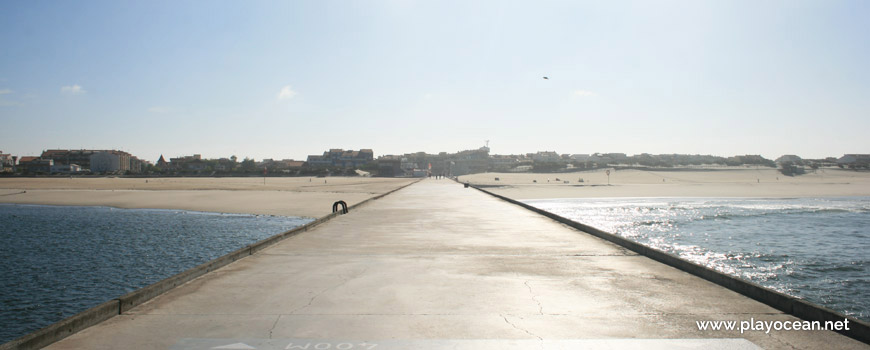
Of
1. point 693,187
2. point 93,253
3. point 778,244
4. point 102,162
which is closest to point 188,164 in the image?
point 102,162

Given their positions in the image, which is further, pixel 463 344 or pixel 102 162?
pixel 102 162

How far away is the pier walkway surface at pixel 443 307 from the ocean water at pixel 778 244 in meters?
3.70

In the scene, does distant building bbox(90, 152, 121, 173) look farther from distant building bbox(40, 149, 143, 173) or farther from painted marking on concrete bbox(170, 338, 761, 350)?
painted marking on concrete bbox(170, 338, 761, 350)

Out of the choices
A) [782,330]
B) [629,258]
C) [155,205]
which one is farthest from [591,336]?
[155,205]

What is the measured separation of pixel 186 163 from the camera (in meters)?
187

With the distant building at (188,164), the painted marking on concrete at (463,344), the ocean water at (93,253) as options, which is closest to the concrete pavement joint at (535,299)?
the painted marking on concrete at (463,344)

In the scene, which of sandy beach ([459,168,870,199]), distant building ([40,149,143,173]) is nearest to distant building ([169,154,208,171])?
distant building ([40,149,143,173])

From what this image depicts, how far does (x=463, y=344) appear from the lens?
16.0 feet

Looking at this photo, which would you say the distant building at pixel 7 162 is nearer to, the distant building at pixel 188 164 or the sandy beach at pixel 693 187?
the distant building at pixel 188 164

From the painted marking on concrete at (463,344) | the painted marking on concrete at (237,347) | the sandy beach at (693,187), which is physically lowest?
the sandy beach at (693,187)

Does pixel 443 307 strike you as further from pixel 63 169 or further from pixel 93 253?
pixel 63 169

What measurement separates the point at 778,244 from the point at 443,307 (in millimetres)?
14928

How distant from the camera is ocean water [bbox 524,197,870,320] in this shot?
34.3 feet

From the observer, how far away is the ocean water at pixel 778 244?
10.5 meters
